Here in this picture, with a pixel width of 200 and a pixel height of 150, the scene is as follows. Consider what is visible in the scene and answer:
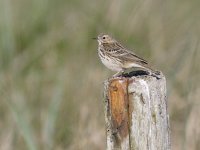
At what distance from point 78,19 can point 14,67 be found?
1.89m

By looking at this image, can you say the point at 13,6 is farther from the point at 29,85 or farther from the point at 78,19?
the point at 29,85

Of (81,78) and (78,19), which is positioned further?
(78,19)

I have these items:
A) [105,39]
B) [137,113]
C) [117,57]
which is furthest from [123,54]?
[137,113]

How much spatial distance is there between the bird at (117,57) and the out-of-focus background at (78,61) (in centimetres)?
76

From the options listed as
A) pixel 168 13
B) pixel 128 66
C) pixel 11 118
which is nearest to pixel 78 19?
pixel 168 13

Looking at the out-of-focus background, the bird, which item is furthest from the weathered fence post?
the out-of-focus background

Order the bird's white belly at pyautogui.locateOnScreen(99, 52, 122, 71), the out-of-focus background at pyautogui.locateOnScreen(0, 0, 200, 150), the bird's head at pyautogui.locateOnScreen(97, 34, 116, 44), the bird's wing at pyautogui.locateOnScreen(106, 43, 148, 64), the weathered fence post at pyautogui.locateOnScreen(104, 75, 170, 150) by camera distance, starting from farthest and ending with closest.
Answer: the out-of-focus background at pyautogui.locateOnScreen(0, 0, 200, 150)
the bird's head at pyautogui.locateOnScreen(97, 34, 116, 44)
the bird's white belly at pyautogui.locateOnScreen(99, 52, 122, 71)
the bird's wing at pyautogui.locateOnScreen(106, 43, 148, 64)
the weathered fence post at pyautogui.locateOnScreen(104, 75, 170, 150)

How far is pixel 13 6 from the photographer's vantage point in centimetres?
1384

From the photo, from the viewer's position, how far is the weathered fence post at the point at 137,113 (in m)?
5.09

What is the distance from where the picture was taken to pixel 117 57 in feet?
21.8

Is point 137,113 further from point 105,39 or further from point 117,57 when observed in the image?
point 105,39

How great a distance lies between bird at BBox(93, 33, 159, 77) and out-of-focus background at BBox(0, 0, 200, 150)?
764 millimetres

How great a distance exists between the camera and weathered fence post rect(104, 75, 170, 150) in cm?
509

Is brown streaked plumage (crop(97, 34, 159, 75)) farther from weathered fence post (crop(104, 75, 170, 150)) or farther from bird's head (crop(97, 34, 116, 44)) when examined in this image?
weathered fence post (crop(104, 75, 170, 150))
